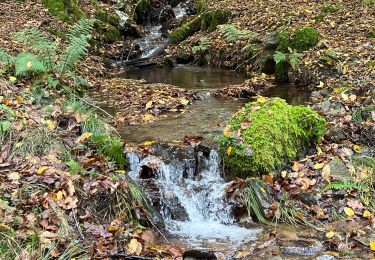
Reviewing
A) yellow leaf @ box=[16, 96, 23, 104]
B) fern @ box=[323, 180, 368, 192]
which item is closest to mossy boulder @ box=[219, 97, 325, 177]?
fern @ box=[323, 180, 368, 192]

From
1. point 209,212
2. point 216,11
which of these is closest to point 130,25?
point 216,11

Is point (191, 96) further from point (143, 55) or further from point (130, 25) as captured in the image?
point (130, 25)

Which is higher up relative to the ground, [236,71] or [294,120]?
[236,71]

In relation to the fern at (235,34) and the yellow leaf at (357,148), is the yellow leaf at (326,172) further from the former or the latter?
the fern at (235,34)

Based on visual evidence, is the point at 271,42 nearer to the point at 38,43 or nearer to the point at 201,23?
the point at 201,23

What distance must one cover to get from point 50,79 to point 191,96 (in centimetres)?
292

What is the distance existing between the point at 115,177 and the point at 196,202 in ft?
3.77

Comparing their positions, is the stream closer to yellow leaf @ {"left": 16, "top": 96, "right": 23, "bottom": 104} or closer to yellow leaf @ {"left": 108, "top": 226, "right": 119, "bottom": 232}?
yellow leaf @ {"left": 108, "top": 226, "right": 119, "bottom": 232}

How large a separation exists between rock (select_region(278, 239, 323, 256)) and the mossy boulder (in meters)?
1.27

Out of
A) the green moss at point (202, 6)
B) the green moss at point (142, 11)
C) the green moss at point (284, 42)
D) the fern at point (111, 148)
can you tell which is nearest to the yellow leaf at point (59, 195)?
the fern at point (111, 148)

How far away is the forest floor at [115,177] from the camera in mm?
3967

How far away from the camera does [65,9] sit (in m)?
13.7

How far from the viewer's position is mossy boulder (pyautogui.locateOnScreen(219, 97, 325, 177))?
5.69m

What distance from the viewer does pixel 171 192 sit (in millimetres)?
5492
